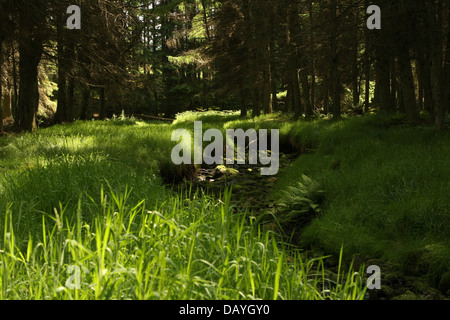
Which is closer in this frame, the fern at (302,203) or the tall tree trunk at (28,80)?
the fern at (302,203)

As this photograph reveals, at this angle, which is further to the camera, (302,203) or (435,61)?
(435,61)

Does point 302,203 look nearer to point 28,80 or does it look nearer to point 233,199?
point 233,199

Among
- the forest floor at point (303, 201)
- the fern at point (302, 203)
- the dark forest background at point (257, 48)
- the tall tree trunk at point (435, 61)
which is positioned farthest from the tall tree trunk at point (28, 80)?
the tall tree trunk at point (435, 61)

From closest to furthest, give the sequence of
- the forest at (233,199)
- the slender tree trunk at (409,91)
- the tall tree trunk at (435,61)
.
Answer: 1. the forest at (233,199)
2. the tall tree trunk at (435,61)
3. the slender tree trunk at (409,91)

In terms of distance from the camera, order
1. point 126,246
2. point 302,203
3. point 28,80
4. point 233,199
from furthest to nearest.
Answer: point 28,80 → point 233,199 → point 302,203 → point 126,246

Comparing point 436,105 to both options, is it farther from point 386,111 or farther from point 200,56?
point 200,56

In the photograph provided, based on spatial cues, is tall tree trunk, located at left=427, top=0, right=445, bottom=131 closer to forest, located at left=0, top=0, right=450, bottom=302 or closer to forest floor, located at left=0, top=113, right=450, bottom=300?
forest, located at left=0, top=0, right=450, bottom=302

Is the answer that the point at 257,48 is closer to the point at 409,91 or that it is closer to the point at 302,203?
the point at 409,91

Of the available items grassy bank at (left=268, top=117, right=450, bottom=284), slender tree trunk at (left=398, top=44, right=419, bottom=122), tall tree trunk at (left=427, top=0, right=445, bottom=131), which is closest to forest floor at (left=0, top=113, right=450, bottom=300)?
grassy bank at (left=268, top=117, right=450, bottom=284)

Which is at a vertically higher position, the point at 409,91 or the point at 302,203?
the point at 409,91

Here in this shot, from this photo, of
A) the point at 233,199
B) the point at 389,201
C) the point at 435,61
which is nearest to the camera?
the point at 389,201

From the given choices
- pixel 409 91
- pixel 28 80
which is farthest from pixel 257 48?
pixel 28 80

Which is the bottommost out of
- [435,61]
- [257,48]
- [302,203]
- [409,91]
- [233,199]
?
[233,199]

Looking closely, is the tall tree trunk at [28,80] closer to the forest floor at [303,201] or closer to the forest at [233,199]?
the forest at [233,199]
